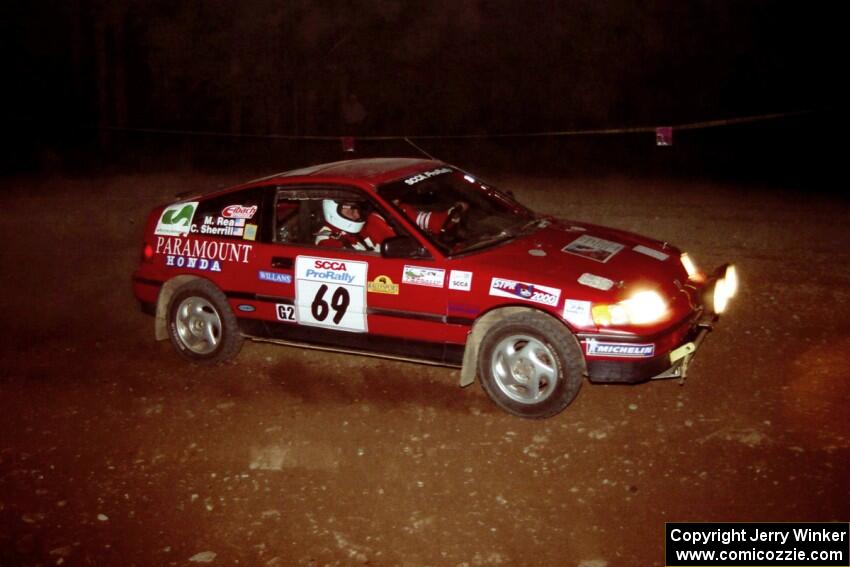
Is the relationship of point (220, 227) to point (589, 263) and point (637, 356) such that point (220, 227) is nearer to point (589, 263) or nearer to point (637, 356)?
point (589, 263)

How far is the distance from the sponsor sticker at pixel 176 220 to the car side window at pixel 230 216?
59mm

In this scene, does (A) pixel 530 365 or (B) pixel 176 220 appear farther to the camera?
(B) pixel 176 220

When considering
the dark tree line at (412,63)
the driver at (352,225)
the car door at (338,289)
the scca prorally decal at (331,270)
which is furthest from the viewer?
the dark tree line at (412,63)

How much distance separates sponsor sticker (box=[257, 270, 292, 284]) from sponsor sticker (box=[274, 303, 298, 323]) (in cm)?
18

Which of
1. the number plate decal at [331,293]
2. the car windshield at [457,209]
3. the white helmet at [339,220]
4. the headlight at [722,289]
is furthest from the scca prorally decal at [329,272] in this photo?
the headlight at [722,289]

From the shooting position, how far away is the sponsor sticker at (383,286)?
215 inches

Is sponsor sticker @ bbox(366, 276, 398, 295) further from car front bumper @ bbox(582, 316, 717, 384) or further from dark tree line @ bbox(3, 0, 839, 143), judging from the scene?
dark tree line @ bbox(3, 0, 839, 143)

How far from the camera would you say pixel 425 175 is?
6.11m

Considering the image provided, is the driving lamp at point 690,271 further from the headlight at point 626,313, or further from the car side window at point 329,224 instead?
the car side window at point 329,224

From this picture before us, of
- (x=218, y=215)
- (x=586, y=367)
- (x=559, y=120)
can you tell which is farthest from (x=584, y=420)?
(x=559, y=120)

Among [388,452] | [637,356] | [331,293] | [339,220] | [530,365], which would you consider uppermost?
[339,220]

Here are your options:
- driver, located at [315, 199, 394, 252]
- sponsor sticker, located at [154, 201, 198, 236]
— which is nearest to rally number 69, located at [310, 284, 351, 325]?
driver, located at [315, 199, 394, 252]

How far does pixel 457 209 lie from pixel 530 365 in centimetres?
141

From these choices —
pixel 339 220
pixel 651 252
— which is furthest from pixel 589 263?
pixel 339 220
